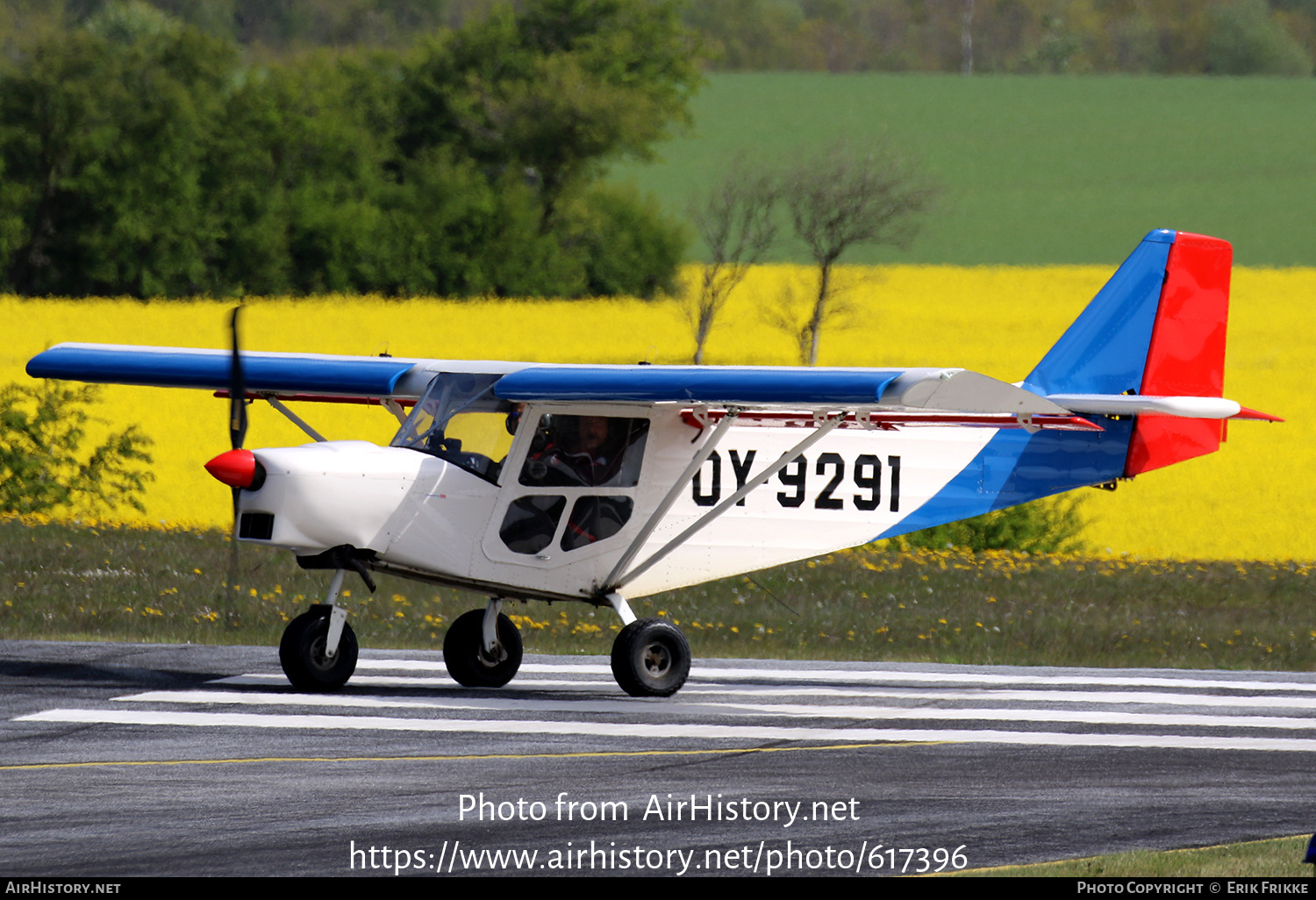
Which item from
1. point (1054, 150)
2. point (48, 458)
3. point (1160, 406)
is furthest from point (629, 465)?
point (1054, 150)

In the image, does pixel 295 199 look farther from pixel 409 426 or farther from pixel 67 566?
pixel 409 426

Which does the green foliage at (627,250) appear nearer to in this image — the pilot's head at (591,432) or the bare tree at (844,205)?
the bare tree at (844,205)

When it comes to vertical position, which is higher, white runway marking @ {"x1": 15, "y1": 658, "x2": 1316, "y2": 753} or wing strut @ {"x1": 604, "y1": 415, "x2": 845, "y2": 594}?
wing strut @ {"x1": 604, "y1": 415, "x2": 845, "y2": 594}

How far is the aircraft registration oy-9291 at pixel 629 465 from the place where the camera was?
11016 mm

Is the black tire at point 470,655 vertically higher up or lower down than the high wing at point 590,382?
lower down

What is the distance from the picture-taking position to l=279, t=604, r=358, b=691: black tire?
1189 cm

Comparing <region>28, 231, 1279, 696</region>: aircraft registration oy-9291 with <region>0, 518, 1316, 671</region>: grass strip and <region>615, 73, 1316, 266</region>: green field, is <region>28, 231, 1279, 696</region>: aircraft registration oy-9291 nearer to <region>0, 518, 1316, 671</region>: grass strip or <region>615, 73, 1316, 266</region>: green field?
<region>0, 518, 1316, 671</region>: grass strip

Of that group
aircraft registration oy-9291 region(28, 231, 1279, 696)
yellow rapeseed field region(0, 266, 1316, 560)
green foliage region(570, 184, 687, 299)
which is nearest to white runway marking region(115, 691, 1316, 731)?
aircraft registration oy-9291 region(28, 231, 1279, 696)

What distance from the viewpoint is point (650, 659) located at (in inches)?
485

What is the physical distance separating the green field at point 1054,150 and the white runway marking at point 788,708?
42.4 metres

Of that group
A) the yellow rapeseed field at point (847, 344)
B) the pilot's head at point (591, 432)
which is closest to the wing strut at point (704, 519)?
the pilot's head at point (591, 432)

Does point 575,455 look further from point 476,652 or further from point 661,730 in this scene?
point 661,730

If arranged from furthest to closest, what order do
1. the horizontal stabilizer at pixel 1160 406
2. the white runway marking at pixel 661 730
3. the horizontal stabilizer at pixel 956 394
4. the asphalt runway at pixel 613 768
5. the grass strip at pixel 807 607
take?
the grass strip at pixel 807 607, the horizontal stabilizer at pixel 1160 406, the white runway marking at pixel 661 730, the horizontal stabilizer at pixel 956 394, the asphalt runway at pixel 613 768

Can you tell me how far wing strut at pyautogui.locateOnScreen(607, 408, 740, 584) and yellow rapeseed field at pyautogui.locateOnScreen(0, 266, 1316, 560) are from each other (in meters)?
12.6
